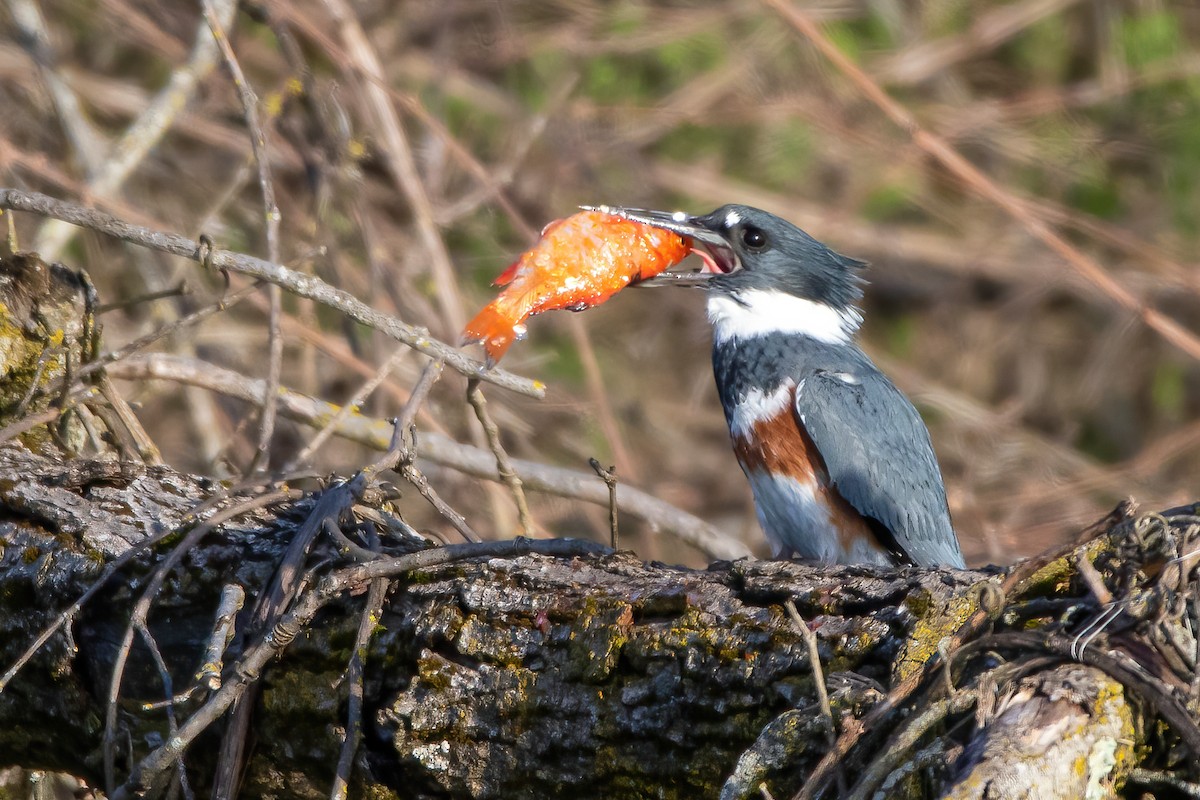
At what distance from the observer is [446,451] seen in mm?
2908

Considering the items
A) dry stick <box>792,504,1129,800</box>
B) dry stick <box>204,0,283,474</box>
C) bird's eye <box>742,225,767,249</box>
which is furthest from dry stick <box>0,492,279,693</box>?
bird's eye <box>742,225,767,249</box>

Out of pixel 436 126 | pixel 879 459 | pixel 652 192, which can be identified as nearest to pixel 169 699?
pixel 879 459

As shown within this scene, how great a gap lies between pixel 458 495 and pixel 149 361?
1.58 metres

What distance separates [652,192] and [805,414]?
2619mm

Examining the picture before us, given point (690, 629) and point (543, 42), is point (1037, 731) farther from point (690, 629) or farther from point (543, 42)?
point (543, 42)

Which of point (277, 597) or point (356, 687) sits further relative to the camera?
point (277, 597)

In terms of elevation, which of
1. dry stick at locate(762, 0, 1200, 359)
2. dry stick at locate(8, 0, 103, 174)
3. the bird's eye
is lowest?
the bird's eye

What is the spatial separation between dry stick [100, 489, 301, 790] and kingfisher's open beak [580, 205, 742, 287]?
3.81 feet

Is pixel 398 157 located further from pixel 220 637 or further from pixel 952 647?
pixel 952 647

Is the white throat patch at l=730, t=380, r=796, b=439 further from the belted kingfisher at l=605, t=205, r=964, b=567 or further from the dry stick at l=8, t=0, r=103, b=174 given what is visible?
the dry stick at l=8, t=0, r=103, b=174

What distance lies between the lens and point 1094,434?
20.9ft

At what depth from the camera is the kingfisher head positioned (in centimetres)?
317

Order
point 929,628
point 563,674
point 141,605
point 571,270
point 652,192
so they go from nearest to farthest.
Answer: point 929,628
point 563,674
point 141,605
point 571,270
point 652,192

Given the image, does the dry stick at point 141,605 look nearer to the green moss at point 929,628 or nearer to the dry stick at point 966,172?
the green moss at point 929,628
